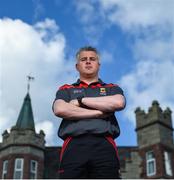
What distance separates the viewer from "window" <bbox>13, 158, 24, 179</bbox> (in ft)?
80.3

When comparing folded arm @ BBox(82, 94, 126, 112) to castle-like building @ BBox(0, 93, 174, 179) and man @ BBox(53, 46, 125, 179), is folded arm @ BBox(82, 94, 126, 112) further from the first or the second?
castle-like building @ BBox(0, 93, 174, 179)

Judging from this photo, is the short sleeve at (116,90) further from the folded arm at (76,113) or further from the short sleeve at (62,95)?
the short sleeve at (62,95)

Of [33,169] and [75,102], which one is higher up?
[33,169]

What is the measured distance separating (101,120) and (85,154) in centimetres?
37

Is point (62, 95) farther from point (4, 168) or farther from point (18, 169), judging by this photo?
point (4, 168)

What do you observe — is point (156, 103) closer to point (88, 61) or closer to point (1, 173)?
point (1, 173)

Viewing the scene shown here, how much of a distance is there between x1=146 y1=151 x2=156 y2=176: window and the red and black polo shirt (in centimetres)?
1991

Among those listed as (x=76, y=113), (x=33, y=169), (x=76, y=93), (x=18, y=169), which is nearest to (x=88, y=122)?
(x=76, y=113)

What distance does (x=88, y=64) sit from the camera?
12.5ft

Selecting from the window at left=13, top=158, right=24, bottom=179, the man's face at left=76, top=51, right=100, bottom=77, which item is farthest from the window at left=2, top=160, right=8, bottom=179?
the man's face at left=76, top=51, right=100, bottom=77

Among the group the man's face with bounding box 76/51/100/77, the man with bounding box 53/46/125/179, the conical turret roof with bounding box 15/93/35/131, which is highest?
the conical turret roof with bounding box 15/93/35/131

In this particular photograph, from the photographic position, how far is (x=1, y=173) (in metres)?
25.2

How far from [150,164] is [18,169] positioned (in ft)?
27.1

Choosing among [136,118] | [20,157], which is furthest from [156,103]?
[20,157]
